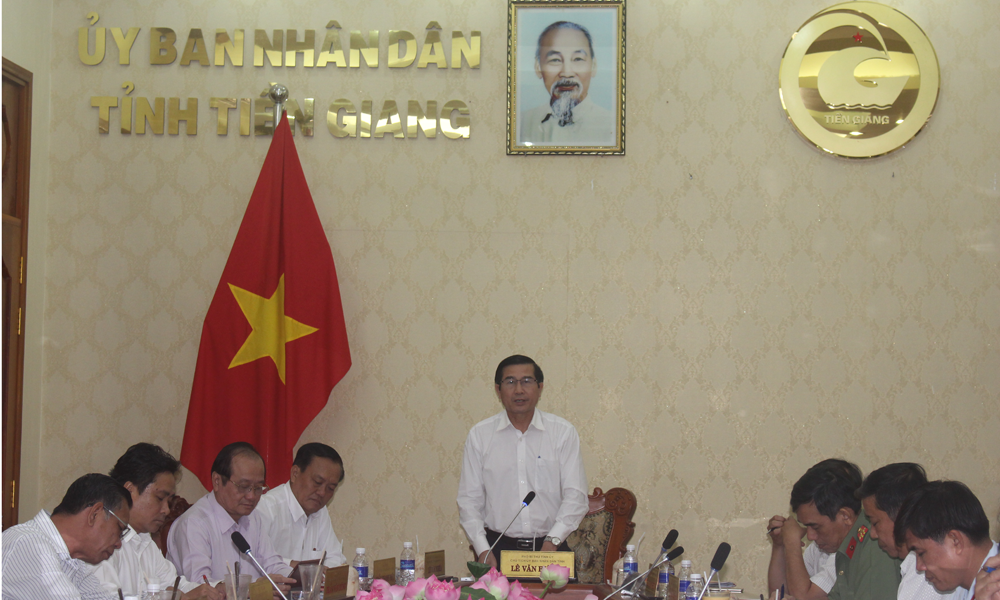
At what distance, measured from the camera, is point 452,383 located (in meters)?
4.59

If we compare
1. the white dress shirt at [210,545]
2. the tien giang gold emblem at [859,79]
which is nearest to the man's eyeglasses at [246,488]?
the white dress shirt at [210,545]

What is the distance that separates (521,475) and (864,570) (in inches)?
60.7

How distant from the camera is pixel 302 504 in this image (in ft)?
12.0

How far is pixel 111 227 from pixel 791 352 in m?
3.62

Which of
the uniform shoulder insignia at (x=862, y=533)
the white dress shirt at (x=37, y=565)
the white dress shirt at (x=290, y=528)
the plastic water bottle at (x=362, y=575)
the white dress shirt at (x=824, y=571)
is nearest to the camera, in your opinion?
the white dress shirt at (x=37, y=565)

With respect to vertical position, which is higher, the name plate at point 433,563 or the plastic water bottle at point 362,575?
the name plate at point 433,563

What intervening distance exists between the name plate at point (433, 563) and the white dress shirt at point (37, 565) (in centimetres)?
110

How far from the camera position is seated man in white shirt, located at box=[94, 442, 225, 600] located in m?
3.11

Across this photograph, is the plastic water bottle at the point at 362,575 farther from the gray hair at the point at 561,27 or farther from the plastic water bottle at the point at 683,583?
the gray hair at the point at 561,27

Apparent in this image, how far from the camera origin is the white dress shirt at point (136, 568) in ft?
10.1

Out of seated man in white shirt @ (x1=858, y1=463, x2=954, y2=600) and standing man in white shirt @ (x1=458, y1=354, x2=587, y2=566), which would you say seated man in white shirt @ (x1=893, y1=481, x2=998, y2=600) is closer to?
seated man in white shirt @ (x1=858, y1=463, x2=954, y2=600)

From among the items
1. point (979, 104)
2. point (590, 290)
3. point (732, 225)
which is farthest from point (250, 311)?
point (979, 104)

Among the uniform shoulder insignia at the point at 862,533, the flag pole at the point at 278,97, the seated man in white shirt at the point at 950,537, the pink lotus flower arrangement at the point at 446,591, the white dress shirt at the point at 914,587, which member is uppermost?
the flag pole at the point at 278,97

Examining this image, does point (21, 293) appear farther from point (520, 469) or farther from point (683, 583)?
point (683, 583)
